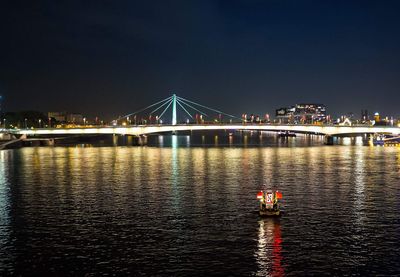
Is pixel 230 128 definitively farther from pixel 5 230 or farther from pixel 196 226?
pixel 5 230

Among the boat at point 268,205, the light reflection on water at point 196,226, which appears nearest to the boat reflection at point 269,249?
the light reflection on water at point 196,226

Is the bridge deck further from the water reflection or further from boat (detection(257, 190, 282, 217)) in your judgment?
boat (detection(257, 190, 282, 217))

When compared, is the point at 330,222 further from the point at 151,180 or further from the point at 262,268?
the point at 151,180

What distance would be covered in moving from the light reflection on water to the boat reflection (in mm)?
40

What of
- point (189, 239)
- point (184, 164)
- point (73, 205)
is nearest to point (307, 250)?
A: point (189, 239)

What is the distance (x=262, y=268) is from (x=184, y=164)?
4322cm

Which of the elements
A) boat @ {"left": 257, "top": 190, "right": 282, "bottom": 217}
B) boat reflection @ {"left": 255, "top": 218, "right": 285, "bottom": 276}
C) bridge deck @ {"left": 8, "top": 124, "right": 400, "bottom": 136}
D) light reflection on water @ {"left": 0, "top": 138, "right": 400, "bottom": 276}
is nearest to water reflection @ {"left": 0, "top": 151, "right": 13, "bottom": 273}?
light reflection on water @ {"left": 0, "top": 138, "right": 400, "bottom": 276}

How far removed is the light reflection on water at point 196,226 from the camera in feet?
63.5

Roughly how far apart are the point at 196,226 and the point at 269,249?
5.28m

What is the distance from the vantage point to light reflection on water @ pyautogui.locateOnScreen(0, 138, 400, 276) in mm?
19359

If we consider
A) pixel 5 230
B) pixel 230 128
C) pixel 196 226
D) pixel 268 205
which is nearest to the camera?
pixel 5 230

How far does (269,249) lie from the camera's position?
834 inches

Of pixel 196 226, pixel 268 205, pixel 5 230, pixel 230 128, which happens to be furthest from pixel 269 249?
pixel 230 128

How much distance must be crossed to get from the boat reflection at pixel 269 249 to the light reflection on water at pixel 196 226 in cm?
4
